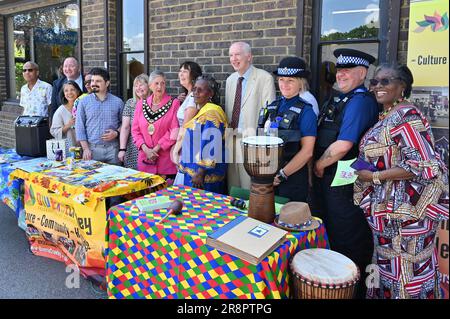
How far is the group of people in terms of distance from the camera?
221 centimetres

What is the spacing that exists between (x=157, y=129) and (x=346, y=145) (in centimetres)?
186

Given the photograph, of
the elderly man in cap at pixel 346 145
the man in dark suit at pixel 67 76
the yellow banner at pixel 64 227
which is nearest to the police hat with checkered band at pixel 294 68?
the elderly man in cap at pixel 346 145

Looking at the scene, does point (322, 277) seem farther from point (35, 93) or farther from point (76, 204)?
point (35, 93)

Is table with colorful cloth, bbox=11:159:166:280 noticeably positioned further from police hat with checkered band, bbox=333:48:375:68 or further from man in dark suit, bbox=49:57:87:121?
man in dark suit, bbox=49:57:87:121

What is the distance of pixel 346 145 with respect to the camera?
101 inches

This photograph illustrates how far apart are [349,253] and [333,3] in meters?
2.30

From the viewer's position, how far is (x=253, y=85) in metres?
3.54

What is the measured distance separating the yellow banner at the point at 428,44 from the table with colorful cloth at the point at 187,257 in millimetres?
1148

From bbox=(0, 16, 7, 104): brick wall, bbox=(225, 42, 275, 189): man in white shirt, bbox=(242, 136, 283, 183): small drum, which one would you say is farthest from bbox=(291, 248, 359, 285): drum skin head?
bbox=(0, 16, 7, 104): brick wall

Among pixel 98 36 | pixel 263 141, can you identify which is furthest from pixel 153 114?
pixel 98 36

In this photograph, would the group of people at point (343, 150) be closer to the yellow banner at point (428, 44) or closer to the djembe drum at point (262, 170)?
the yellow banner at point (428, 44)

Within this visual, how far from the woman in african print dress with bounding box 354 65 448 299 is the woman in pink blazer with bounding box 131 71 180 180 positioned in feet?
6.35

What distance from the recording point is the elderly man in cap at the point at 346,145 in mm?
2564
